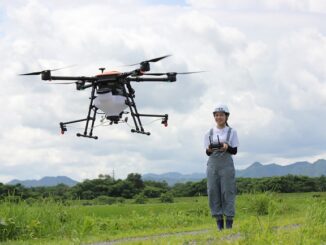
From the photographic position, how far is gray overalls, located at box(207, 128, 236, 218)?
10.8m

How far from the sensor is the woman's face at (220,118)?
35.6ft

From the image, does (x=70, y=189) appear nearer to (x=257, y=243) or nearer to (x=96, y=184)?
(x=96, y=184)

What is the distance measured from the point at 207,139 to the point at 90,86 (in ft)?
62.0

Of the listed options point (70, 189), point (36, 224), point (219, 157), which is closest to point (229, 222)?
point (219, 157)

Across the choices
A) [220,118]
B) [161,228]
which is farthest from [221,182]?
[161,228]

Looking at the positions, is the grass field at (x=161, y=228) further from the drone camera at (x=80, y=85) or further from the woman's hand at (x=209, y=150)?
the drone camera at (x=80, y=85)

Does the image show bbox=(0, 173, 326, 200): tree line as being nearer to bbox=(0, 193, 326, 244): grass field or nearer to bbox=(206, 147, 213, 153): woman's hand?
bbox=(0, 193, 326, 244): grass field

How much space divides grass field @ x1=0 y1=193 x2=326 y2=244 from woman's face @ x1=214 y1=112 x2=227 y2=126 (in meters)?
1.63

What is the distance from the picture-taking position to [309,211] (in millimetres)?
10344

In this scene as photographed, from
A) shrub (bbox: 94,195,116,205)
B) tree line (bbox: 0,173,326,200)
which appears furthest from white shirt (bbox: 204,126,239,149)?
tree line (bbox: 0,173,326,200)

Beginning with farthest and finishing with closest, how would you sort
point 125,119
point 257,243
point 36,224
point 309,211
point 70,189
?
1. point 70,189
2. point 125,119
3. point 36,224
4. point 309,211
5. point 257,243

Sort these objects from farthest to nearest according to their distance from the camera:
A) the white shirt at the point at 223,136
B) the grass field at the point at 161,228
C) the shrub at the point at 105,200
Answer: the shrub at the point at 105,200 < the white shirt at the point at 223,136 < the grass field at the point at 161,228

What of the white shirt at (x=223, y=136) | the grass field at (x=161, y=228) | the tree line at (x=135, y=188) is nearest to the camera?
the grass field at (x=161, y=228)

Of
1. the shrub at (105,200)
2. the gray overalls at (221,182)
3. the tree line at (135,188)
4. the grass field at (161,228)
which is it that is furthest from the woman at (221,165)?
the tree line at (135,188)
